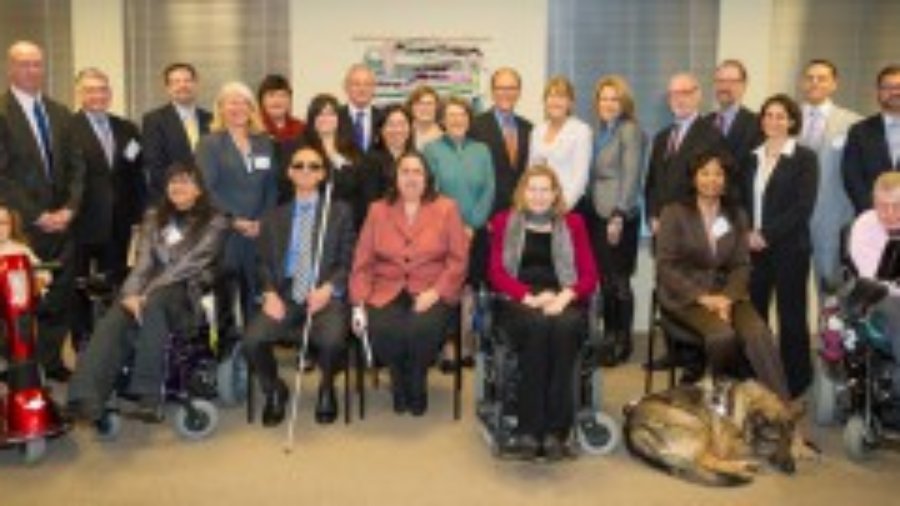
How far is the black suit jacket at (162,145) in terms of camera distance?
505 cm

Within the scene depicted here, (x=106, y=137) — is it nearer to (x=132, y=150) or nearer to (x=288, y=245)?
(x=132, y=150)

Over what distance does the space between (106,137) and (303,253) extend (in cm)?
135

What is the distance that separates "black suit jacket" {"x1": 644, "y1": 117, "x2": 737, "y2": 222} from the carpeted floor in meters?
1.33

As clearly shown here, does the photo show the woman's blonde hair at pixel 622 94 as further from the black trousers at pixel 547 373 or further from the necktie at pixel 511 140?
the black trousers at pixel 547 373

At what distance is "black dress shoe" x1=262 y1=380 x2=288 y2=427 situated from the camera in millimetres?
4363

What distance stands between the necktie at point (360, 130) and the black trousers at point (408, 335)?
1.01 meters

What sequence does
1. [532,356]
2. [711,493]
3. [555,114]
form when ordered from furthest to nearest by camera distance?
1. [555,114]
2. [532,356]
3. [711,493]

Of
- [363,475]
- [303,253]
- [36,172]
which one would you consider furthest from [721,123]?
[36,172]

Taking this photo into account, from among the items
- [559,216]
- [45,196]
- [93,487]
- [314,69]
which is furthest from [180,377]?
[314,69]

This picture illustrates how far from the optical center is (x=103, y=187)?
197 inches

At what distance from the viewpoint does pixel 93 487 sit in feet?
12.0

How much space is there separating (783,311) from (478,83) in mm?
2458

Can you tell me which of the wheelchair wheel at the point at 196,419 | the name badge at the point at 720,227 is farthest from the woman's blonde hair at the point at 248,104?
the name badge at the point at 720,227

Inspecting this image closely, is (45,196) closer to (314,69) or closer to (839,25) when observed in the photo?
(314,69)
